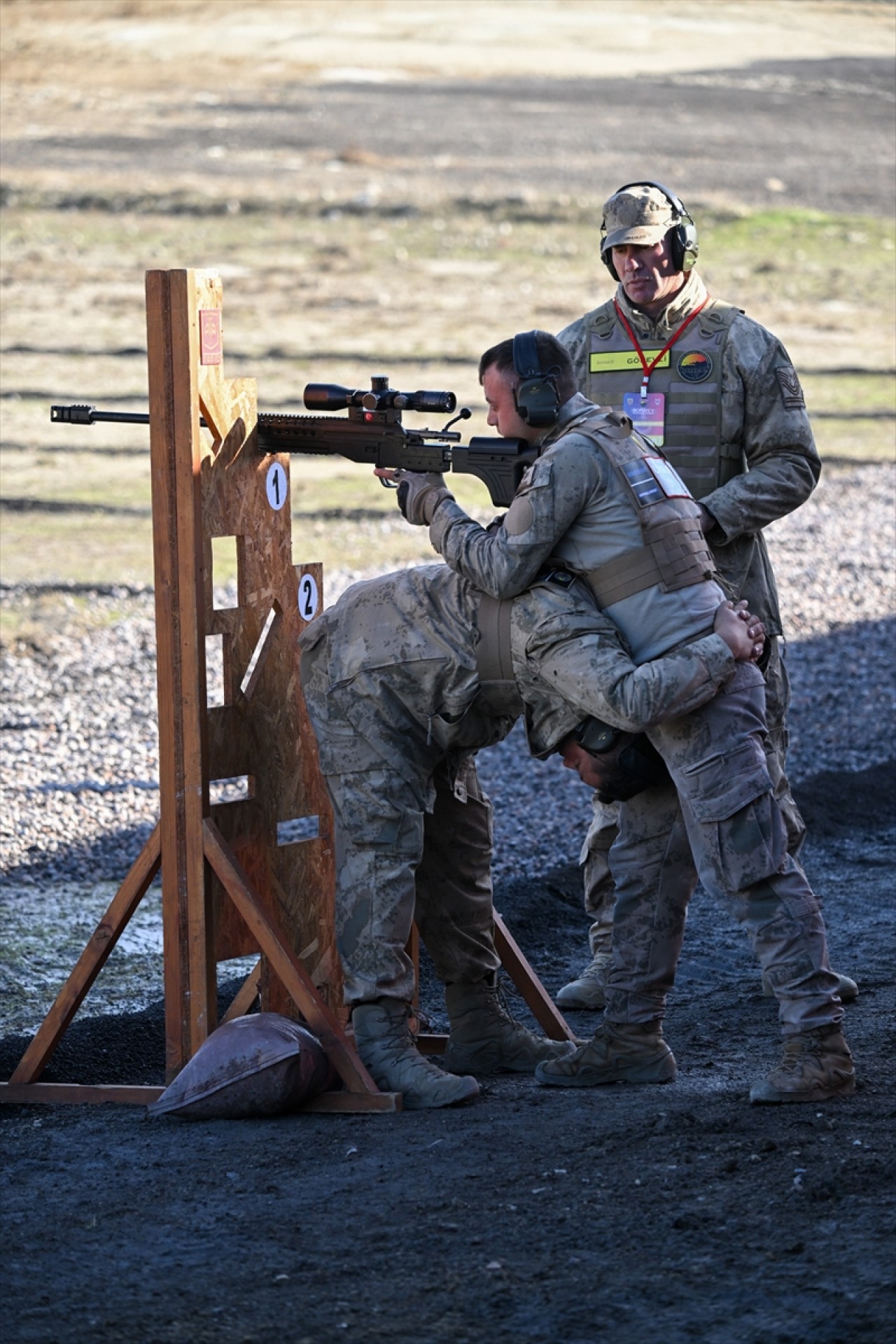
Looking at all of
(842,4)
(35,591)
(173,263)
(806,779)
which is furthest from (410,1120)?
(842,4)

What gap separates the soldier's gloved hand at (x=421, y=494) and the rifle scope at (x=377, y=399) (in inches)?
7.7

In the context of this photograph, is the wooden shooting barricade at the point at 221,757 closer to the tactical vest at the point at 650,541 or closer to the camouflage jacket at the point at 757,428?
the tactical vest at the point at 650,541

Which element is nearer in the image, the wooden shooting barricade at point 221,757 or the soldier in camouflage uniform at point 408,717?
the soldier in camouflage uniform at point 408,717

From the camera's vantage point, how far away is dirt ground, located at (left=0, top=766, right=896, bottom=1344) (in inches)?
153

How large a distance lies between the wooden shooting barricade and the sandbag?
9 centimetres

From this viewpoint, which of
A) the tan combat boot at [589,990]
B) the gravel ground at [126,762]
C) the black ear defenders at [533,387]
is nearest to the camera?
the black ear defenders at [533,387]

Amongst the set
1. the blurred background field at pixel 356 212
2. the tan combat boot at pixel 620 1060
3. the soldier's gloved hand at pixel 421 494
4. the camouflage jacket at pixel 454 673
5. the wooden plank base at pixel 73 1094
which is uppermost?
the blurred background field at pixel 356 212

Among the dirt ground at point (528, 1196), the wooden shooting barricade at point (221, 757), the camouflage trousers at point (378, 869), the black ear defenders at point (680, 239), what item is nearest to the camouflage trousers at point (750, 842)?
the dirt ground at point (528, 1196)

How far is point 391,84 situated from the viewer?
39219 mm

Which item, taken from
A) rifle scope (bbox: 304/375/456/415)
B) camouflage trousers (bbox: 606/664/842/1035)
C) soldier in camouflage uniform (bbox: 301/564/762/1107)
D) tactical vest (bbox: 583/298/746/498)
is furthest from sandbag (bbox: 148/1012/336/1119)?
tactical vest (bbox: 583/298/746/498)

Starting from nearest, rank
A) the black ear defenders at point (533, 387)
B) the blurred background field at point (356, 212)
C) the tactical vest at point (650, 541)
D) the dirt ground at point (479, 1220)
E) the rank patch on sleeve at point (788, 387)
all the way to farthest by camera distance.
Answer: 1. the dirt ground at point (479, 1220)
2. the tactical vest at point (650, 541)
3. the black ear defenders at point (533, 387)
4. the rank patch on sleeve at point (788, 387)
5. the blurred background field at point (356, 212)

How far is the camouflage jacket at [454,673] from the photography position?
507 cm

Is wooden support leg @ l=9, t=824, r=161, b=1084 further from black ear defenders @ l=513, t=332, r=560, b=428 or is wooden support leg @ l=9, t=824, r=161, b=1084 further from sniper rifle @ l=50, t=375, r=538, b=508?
black ear defenders @ l=513, t=332, r=560, b=428

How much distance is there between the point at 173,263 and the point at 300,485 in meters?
8.90
